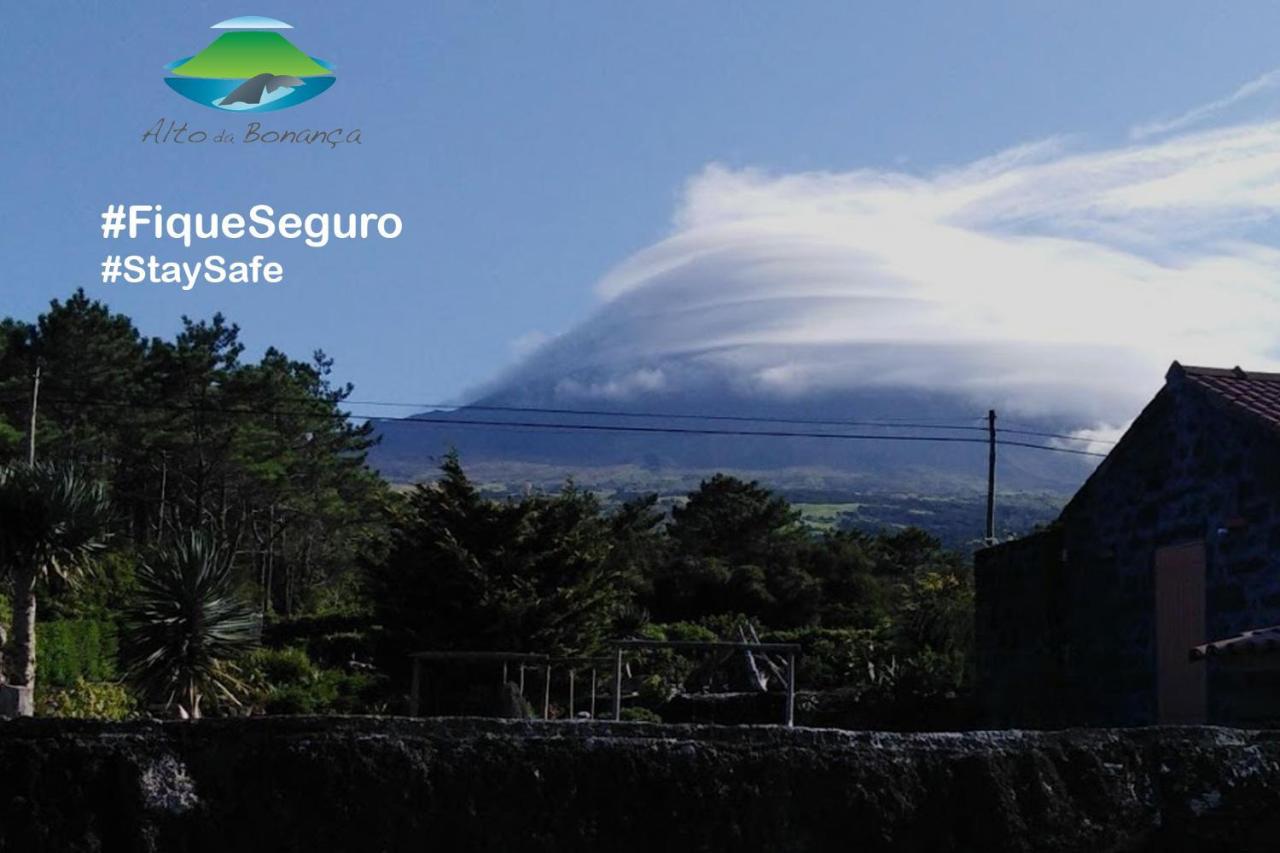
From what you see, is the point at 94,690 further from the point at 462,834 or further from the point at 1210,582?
the point at 462,834

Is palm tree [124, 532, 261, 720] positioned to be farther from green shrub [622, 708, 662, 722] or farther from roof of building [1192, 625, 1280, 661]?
roof of building [1192, 625, 1280, 661]

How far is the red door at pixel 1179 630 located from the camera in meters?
16.1

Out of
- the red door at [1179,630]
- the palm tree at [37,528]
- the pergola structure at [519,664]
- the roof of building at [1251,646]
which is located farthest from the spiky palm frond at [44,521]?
the roof of building at [1251,646]

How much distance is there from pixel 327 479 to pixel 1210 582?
5441cm

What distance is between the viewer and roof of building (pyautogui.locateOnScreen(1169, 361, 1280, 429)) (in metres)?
15.5

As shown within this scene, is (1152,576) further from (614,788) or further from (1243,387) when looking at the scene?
(614,788)

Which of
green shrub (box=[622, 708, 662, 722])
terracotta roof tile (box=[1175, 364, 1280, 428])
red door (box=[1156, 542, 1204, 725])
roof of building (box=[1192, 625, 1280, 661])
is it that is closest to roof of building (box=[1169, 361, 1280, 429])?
terracotta roof tile (box=[1175, 364, 1280, 428])

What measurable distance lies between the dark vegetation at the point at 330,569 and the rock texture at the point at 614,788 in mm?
19118

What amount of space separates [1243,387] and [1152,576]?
86.1 inches

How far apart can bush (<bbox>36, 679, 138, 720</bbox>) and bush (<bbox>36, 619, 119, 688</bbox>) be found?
344 cm

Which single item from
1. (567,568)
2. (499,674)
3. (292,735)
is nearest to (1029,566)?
(499,674)

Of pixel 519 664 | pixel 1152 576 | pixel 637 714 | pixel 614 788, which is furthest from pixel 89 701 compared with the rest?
pixel 614 788

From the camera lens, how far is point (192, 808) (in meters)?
2.53

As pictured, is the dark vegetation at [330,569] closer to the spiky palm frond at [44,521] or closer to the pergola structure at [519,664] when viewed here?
the spiky palm frond at [44,521]
